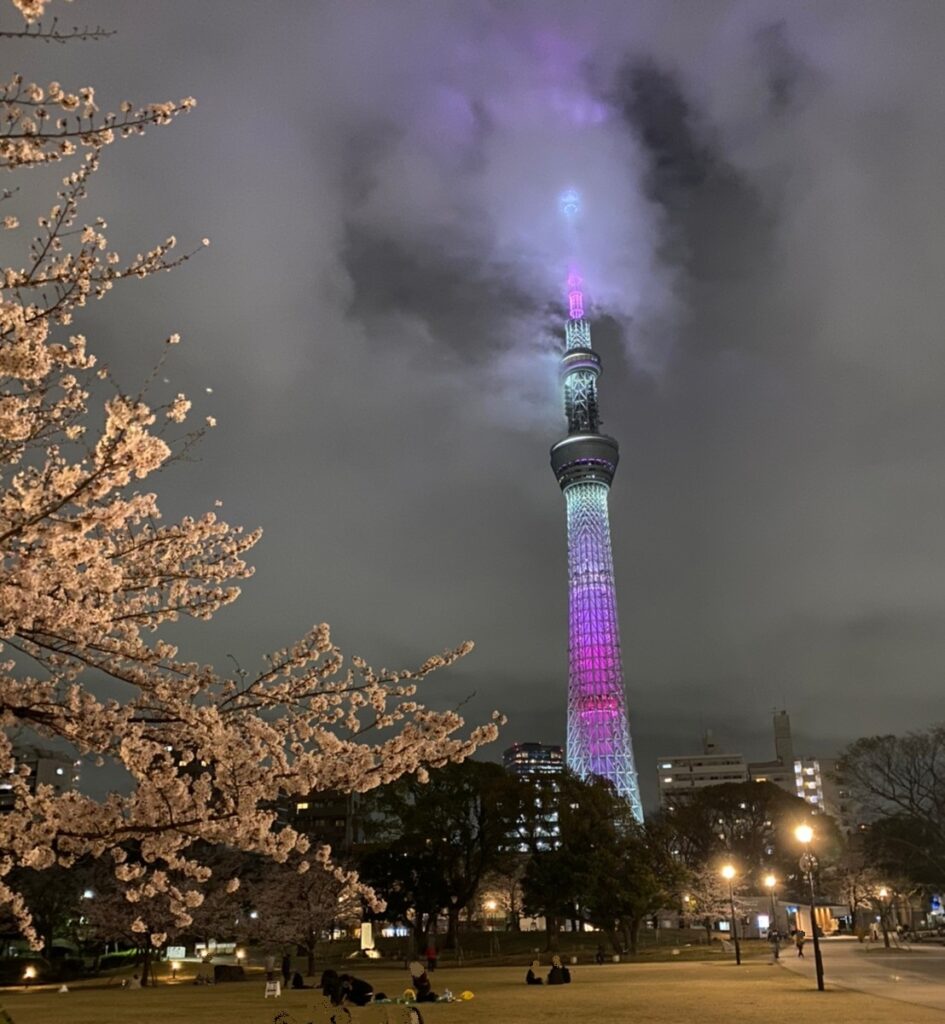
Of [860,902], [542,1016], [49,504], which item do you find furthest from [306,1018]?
[860,902]

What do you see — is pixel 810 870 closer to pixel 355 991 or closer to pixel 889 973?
pixel 889 973

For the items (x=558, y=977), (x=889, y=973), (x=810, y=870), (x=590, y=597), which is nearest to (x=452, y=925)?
(x=558, y=977)

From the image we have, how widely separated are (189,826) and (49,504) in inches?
108

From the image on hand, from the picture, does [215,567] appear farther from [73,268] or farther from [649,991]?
[649,991]

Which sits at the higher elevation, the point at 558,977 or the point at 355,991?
the point at 355,991

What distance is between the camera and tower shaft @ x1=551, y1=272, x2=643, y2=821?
85.7 m

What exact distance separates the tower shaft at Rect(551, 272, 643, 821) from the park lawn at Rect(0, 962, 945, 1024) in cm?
5361

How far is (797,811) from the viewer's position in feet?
224

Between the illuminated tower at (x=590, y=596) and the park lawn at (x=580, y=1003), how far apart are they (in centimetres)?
5309

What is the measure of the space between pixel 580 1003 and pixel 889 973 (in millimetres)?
11902

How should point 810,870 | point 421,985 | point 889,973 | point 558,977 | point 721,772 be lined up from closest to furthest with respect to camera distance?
point 421,985 < point 810,870 < point 889,973 < point 558,977 < point 721,772

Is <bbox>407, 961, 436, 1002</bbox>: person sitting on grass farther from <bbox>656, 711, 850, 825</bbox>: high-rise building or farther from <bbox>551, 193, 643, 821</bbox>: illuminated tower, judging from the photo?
<bbox>656, 711, 850, 825</bbox>: high-rise building

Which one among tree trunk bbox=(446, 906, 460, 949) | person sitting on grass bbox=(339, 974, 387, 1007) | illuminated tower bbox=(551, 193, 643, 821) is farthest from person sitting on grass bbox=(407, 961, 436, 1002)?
illuminated tower bbox=(551, 193, 643, 821)

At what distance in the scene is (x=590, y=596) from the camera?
9025cm
